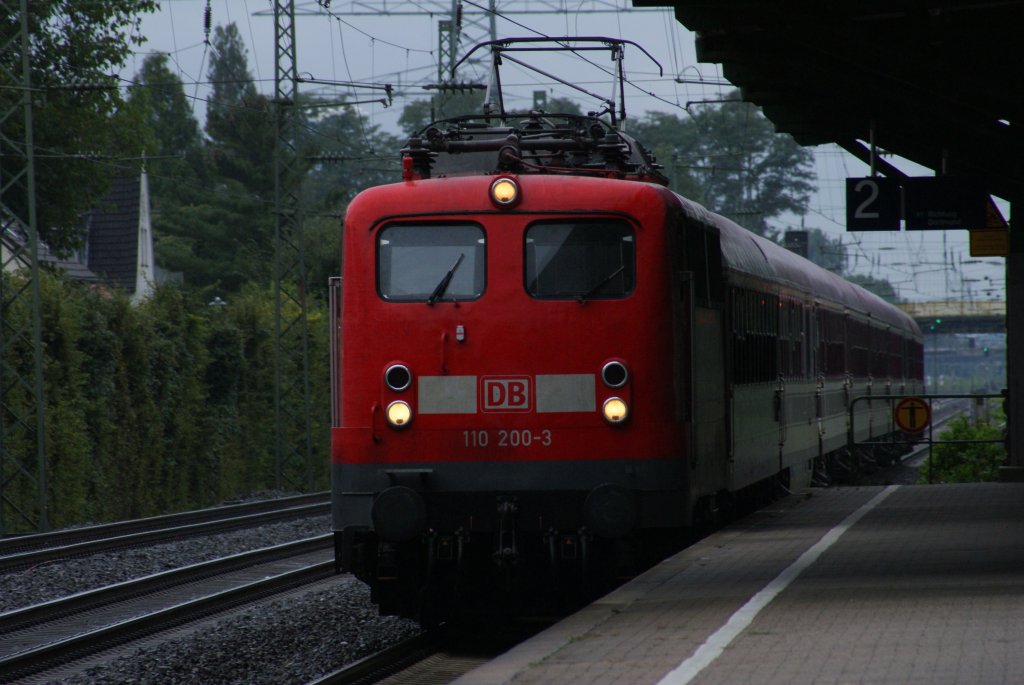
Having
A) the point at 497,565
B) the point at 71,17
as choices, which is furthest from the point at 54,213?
the point at 497,565

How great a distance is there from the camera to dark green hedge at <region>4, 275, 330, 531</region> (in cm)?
2705

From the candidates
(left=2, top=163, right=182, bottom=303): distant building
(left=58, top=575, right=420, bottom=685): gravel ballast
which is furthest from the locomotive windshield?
(left=2, top=163, right=182, bottom=303): distant building

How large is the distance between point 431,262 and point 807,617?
3524 millimetres

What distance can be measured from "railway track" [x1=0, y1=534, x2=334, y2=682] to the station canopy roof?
19.9 ft

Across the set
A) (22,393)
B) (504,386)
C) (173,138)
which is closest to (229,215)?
(173,138)

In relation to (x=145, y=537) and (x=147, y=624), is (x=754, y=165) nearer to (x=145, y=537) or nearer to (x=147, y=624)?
(x=145, y=537)

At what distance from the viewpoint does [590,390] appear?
426 inches

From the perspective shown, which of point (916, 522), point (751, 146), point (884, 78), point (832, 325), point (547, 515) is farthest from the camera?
point (751, 146)

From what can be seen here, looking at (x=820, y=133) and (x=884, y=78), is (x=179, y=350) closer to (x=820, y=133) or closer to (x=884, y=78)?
(x=820, y=133)

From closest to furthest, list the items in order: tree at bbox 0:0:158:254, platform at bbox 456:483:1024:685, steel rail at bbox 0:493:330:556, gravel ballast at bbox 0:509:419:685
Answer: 1. platform at bbox 456:483:1024:685
2. gravel ballast at bbox 0:509:419:685
3. steel rail at bbox 0:493:330:556
4. tree at bbox 0:0:158:254

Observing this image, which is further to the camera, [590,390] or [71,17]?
[71,17]

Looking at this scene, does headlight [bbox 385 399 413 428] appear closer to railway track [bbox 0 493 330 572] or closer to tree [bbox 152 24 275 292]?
railway track [bbox 0 493 330 572]

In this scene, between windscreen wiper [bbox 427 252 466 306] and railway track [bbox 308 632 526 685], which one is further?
windscreen wiper [bbox 427 252 466 306]

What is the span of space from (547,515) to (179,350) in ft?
74.1
